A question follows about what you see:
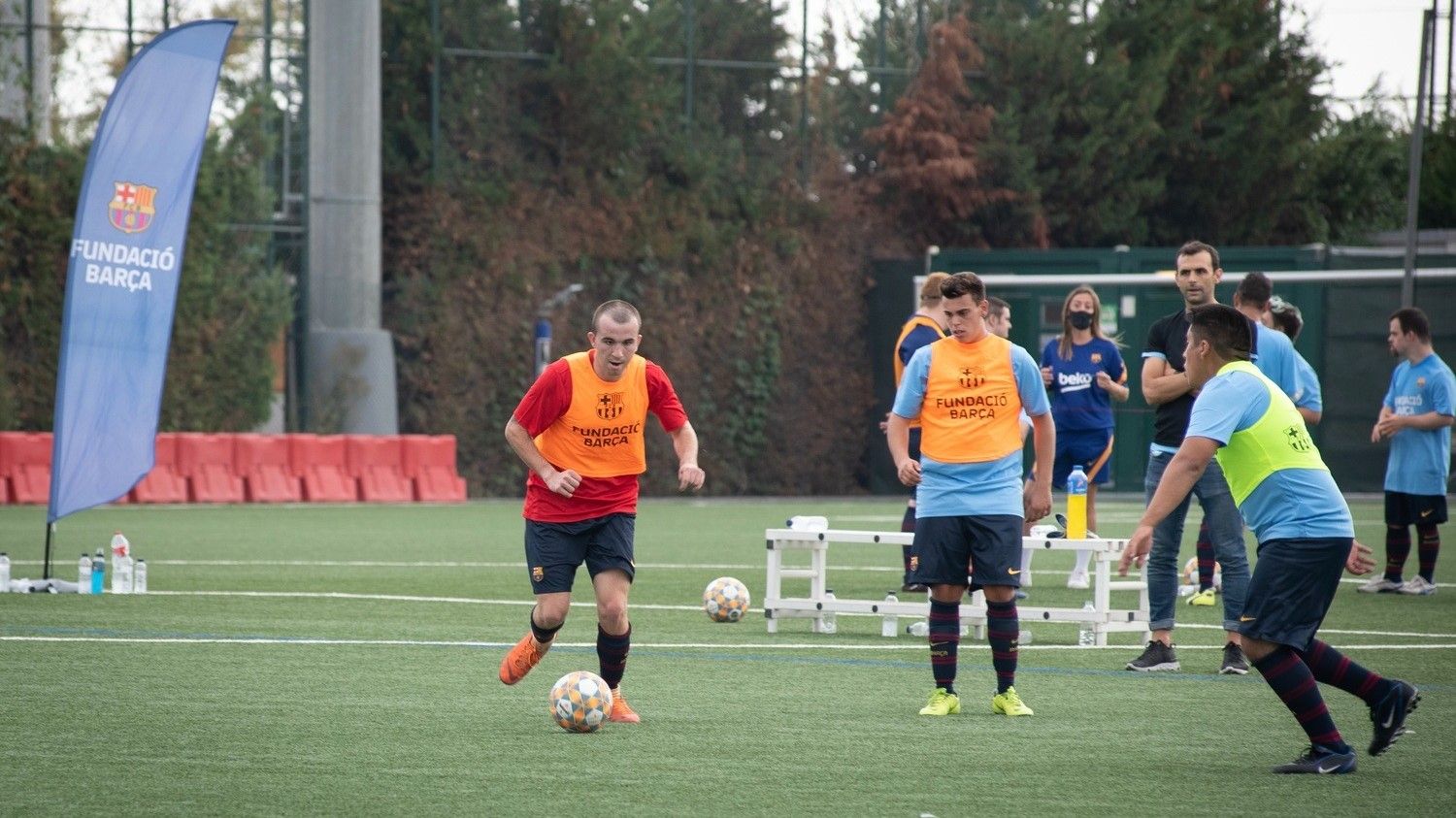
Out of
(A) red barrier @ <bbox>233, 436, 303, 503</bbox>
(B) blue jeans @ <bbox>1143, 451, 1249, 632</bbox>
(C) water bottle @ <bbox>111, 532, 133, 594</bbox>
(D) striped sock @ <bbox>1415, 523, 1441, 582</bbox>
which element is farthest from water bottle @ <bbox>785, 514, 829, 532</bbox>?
(A) red barrier @ <bbox>233, 436, 303, 503</bbox>

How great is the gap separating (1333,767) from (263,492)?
20142 mm

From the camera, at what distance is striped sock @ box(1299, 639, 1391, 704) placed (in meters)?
7.43

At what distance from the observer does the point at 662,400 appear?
903cm

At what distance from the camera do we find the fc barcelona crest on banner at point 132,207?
1412 centimetres

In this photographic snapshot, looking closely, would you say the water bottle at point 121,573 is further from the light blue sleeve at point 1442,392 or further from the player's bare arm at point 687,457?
the light blue sleeve at point 1442,392

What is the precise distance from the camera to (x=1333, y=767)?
7.36 metres

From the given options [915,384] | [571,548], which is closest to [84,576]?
[571,548]

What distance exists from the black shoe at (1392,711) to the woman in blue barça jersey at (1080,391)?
24.1 ft

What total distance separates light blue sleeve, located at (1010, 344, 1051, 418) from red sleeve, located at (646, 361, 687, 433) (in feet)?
5.04

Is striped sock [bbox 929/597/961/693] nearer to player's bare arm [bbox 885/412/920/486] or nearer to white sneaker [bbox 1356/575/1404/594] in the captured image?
player's bare arm [bbox 885/412/920/486]

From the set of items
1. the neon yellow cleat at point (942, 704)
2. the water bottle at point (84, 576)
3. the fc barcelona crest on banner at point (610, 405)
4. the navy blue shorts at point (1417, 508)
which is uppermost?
the fc barcelona crest on banner at point (610, 405)

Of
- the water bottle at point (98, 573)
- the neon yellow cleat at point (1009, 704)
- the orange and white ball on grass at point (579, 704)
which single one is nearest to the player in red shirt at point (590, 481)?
Answer: the orange and white ball on grass at point (579, 704)

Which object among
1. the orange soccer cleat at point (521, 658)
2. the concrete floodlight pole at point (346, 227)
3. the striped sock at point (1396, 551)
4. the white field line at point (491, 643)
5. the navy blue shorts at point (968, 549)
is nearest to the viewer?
the navy blue shorts at point (968, 549)

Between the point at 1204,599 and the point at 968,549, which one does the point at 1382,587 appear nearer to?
the point at 1204,599
